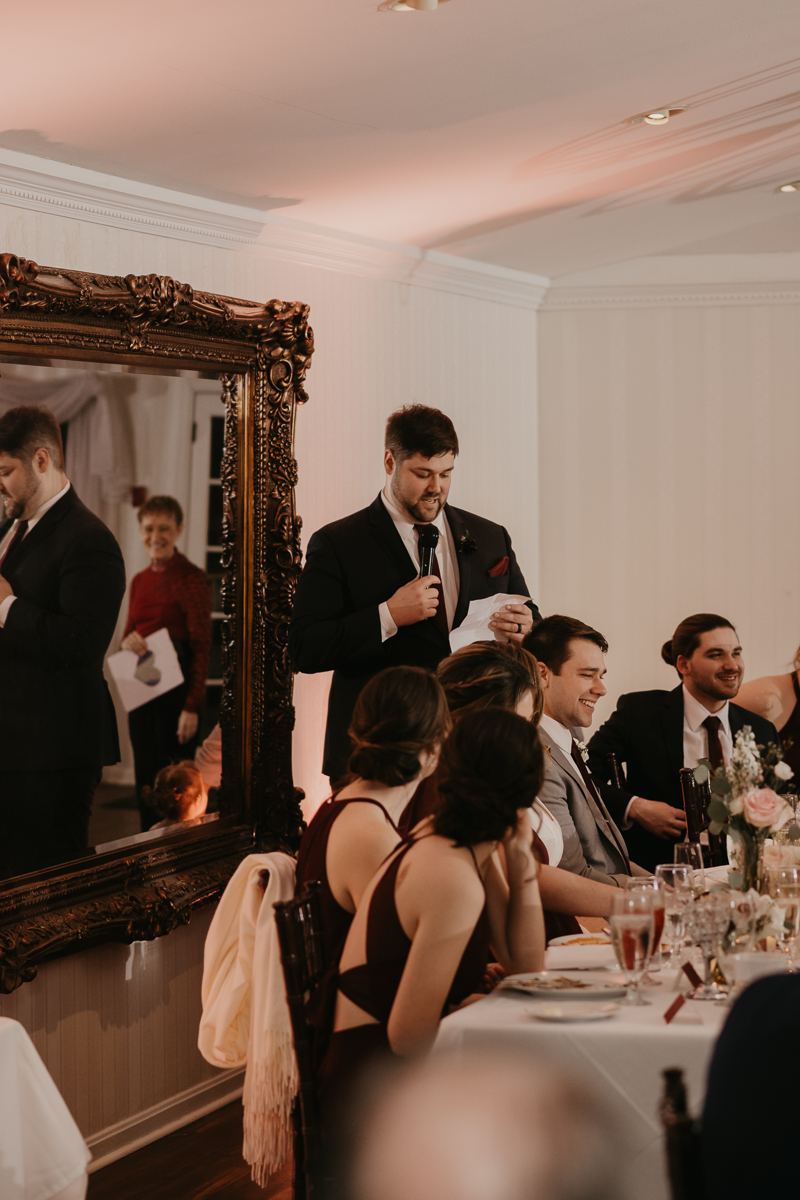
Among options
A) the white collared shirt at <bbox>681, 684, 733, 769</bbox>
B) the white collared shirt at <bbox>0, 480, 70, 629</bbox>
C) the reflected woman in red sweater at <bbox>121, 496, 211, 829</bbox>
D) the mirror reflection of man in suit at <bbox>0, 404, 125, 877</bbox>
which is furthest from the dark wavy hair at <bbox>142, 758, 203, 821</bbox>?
the white collared shirt at <bbox>681, 684, 733, 769</bbox>

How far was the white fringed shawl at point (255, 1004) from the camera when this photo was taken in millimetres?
2377

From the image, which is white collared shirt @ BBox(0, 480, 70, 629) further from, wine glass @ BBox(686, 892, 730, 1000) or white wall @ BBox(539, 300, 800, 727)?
white wall @ BBox(539, 300, 800, 727)

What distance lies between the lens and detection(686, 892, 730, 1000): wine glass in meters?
2.08

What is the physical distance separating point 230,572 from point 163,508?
0.30 meters

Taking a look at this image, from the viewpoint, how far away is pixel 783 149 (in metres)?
3.96

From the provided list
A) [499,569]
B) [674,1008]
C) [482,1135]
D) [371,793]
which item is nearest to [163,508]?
[499,569]

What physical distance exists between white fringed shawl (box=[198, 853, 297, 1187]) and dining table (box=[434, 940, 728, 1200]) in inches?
21.5

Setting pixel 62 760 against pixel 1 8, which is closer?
pixel 1 8

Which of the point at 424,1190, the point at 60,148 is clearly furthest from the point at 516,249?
the point at 424,1190

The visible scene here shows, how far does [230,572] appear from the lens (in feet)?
12.3

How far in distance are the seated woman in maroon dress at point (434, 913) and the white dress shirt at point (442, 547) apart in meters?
1.56

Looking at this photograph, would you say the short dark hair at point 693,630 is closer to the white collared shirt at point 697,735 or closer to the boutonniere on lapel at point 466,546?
the white collared shirt at point 697,735

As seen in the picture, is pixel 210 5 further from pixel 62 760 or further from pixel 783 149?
pixel 783 149

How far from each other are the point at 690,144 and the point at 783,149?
390 millimetres
